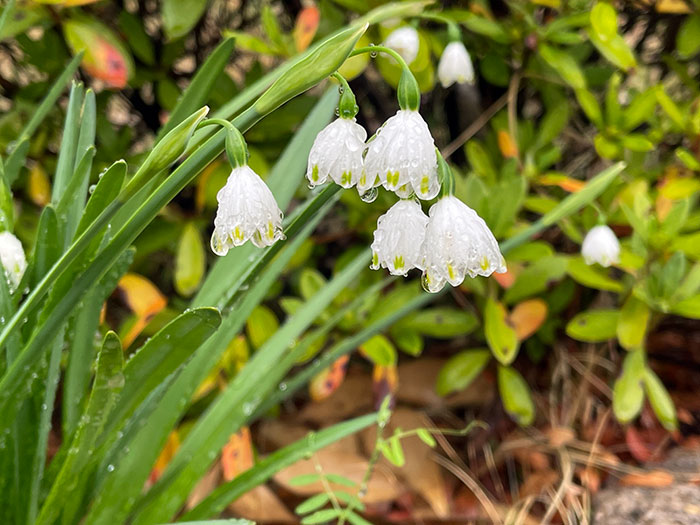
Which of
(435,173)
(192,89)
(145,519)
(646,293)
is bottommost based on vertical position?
(646,293)

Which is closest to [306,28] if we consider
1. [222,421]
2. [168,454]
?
[222,421]

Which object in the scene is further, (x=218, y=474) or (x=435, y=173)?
(x=218, y=474)

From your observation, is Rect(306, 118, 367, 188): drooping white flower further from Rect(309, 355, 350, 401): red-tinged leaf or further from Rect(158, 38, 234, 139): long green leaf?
Rect(309, 355, 350, 401): red-tinged leaf

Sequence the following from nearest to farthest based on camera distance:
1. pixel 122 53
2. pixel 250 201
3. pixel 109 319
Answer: pixel 250 201
pixel 122 53
pixel 109 319

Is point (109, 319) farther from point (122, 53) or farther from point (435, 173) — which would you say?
point (435, 173)

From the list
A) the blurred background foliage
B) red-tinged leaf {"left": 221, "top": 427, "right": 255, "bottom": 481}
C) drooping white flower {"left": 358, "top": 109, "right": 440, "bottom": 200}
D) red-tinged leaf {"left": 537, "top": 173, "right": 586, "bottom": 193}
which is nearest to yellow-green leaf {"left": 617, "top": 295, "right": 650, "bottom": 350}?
the blurred background foliage

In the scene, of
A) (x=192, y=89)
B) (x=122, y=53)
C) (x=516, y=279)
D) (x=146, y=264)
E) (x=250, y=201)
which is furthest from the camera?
(x=146, y=264)

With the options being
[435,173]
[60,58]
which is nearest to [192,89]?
[435,173]

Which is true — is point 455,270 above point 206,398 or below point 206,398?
above
